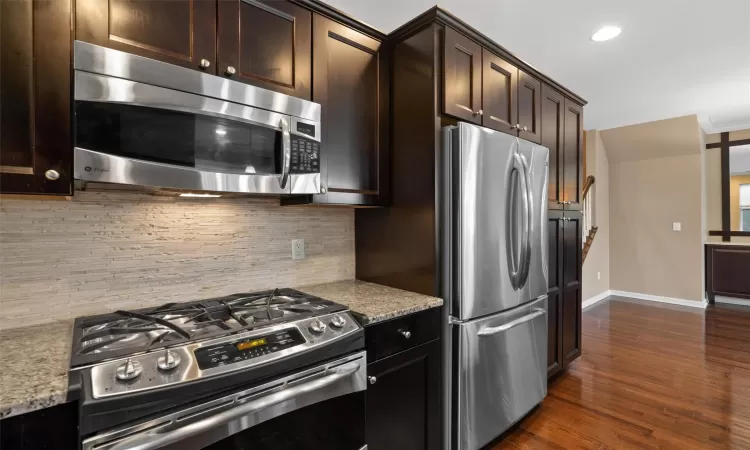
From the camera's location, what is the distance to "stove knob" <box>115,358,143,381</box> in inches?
36.5

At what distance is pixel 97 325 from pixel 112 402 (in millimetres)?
495

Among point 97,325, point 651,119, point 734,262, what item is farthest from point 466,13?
Result: point 734,262

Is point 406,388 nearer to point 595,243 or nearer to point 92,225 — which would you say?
point 92,225

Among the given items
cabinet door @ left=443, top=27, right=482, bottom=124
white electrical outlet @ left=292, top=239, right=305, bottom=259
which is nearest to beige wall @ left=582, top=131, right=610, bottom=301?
cabinet door @ left=443, top=27, right=482, bottom=124

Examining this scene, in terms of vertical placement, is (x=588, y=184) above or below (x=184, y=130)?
above

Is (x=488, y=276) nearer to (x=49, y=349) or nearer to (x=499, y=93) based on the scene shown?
(x=499, y=93)

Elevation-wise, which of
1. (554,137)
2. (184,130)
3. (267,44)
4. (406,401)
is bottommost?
(406,401)

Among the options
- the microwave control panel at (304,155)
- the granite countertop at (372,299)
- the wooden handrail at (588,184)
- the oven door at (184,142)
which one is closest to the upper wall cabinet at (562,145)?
the granite countertop at (372,299)

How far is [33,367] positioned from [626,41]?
12.2 feet

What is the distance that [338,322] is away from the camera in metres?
1.38

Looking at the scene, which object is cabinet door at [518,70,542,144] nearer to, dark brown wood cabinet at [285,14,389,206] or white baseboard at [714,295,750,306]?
dark brown wood cabinet at [285,14,389,206]

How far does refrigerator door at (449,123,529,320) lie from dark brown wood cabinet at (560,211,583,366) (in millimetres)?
1006

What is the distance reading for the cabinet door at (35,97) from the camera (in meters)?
1.03

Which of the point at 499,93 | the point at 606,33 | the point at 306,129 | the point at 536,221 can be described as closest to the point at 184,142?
the point at 306,129
